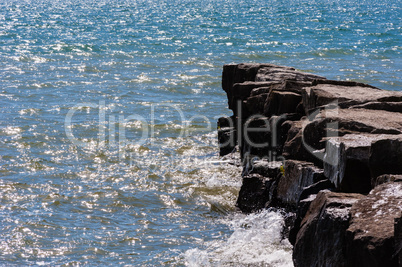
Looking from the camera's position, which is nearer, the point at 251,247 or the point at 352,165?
the point at 352,165

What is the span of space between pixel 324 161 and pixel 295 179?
0.68 m

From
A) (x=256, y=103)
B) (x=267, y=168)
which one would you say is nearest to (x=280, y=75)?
(x=256, y=103)

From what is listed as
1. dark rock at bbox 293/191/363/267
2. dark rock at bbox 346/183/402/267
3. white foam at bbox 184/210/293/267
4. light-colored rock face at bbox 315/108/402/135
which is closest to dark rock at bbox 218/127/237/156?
white foam at bbox 184/210/293/267

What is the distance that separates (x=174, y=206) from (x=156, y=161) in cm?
215

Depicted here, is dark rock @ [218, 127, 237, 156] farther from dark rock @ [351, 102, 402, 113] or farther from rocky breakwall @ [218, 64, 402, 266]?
Answer: dark rock @ [351, 102, 402, 113]

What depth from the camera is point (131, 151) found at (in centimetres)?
1048

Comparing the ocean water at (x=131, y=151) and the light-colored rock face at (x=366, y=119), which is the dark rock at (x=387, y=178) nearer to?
the light-colored rock face at (x=366, y=119)

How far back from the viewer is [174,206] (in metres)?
7.87

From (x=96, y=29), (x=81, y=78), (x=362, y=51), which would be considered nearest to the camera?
(x=81, y=78)

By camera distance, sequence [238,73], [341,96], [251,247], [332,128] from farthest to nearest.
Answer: [238,73]
[341,96]
[251,247]
[332,128]

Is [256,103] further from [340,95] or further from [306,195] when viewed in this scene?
[306,195]

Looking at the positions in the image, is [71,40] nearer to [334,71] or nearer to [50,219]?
[334,71]

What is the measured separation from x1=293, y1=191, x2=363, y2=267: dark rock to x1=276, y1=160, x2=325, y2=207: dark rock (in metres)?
0.93

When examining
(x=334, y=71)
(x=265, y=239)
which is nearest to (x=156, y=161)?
(x=265, y=239)
